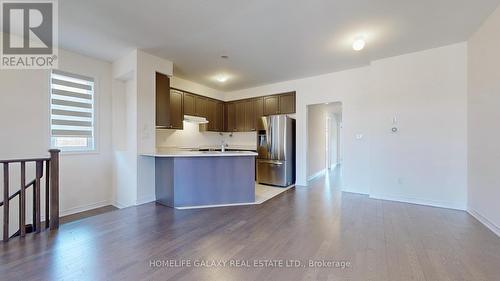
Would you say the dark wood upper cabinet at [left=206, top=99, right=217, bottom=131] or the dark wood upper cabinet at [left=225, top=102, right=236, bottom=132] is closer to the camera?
the dark wood upper cabinet at [left=206, top=99, right=217, bottom=131]

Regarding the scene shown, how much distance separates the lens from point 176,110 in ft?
16.5

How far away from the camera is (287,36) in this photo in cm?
326

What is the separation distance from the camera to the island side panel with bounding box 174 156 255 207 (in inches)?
142

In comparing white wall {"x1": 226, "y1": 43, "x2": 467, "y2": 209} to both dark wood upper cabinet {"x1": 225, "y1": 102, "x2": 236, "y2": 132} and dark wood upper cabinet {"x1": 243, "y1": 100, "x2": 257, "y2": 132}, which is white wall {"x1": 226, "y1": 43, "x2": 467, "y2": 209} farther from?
dark wood upper cabinet {"x1": 225, "y1": 102, "x2": 236, "y2": 132}

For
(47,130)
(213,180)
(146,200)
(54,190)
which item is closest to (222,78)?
(213,180)

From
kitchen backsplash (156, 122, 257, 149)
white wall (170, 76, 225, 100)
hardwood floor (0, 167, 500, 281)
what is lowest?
hardwood floor (0, 167, 500, 281)

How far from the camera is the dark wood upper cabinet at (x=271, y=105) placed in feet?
19.1

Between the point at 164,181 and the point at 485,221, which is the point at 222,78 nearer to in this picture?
the point at 164,181

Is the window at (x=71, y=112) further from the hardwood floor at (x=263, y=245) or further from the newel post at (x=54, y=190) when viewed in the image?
the hardwood floor at (x=263, y=245)

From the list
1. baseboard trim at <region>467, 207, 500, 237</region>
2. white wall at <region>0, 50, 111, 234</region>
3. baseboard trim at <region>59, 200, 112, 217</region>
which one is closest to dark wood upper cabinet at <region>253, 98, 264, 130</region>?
white wall at <region>0, 50, 111, 234</region>

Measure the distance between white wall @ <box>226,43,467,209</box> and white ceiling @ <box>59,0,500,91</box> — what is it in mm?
359

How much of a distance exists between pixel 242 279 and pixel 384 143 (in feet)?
12.4

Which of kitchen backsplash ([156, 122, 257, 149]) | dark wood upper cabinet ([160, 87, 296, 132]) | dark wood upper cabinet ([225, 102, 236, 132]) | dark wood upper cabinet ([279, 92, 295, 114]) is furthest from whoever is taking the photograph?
dark wood upper cabinet ([225, 102, 236, 132])

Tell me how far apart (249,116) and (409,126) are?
3.84m
